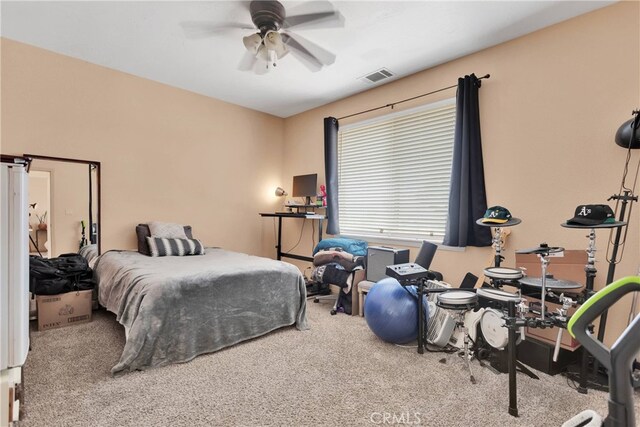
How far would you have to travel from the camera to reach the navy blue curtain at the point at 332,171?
4285 millimetres

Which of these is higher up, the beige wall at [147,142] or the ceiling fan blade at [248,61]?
the ceiling fan blade at [248,61]

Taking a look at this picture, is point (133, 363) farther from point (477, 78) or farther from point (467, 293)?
point (477, 78)

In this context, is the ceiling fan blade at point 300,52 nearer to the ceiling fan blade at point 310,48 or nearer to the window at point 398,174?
the ceiling fan blade at point 310,48

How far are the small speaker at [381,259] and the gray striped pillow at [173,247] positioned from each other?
79.3 inches

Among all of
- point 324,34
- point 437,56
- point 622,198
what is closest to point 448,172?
point 437,56

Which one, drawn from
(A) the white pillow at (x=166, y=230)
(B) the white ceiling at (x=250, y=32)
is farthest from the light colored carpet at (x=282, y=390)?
(B) the white ceiling at (x=250, y=32)

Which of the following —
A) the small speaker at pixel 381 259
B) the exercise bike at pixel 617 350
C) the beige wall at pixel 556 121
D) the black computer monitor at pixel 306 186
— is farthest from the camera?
the black computer monitor at pixel 306 186

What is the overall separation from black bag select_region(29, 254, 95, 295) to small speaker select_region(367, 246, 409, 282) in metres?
2.92

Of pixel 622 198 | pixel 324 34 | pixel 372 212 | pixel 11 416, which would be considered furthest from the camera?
pixel 372 212

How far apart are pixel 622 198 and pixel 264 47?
9.13ft

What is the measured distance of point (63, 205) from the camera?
3.22m

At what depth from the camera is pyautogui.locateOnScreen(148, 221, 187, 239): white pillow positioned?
3.59m

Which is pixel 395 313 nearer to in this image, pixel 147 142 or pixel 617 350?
pixel 617 350

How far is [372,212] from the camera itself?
4.02 meters
